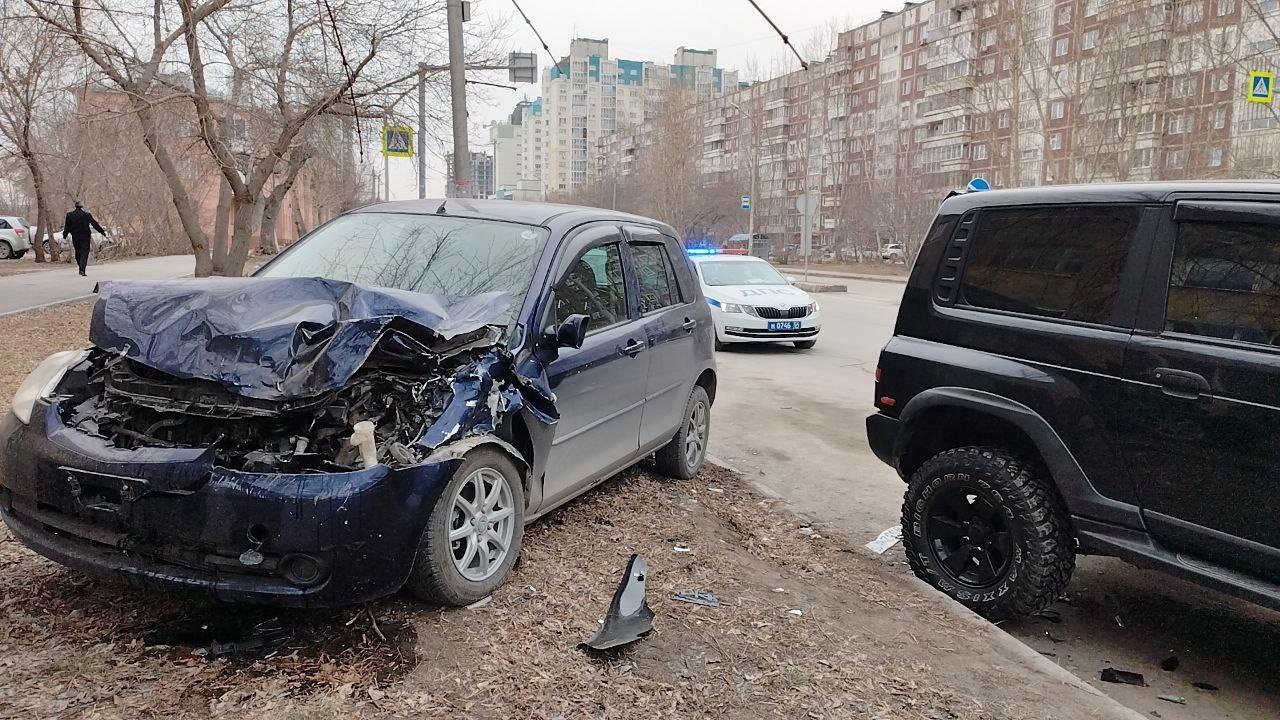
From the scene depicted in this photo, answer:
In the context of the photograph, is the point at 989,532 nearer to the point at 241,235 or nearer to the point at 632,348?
the point at 632,348

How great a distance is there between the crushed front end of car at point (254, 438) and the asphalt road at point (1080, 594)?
2.87 metres

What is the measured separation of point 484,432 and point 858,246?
191 feet

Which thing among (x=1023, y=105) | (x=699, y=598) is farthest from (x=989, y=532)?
(x=1023, y=105)

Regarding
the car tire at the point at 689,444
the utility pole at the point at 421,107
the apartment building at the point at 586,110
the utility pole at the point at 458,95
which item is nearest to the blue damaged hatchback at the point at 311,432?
the car tire at the point at 689,444

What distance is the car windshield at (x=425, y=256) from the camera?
14.0 ft

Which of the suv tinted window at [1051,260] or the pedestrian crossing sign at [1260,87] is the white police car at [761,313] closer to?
the suv tinted window at [1051,260]

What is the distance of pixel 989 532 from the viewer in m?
4.20

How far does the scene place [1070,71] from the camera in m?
37.0

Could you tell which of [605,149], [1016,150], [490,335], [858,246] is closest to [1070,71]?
[1016,150]

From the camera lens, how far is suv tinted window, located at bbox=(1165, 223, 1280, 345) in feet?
11.0

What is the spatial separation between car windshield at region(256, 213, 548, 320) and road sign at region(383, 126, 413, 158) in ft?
38.0

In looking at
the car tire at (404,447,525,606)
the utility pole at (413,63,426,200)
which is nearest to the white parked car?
the utility pole at (413,63,426,200)

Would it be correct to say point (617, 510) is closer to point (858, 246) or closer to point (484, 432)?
point (484, 432)

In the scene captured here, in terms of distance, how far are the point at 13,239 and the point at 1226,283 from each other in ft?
135
